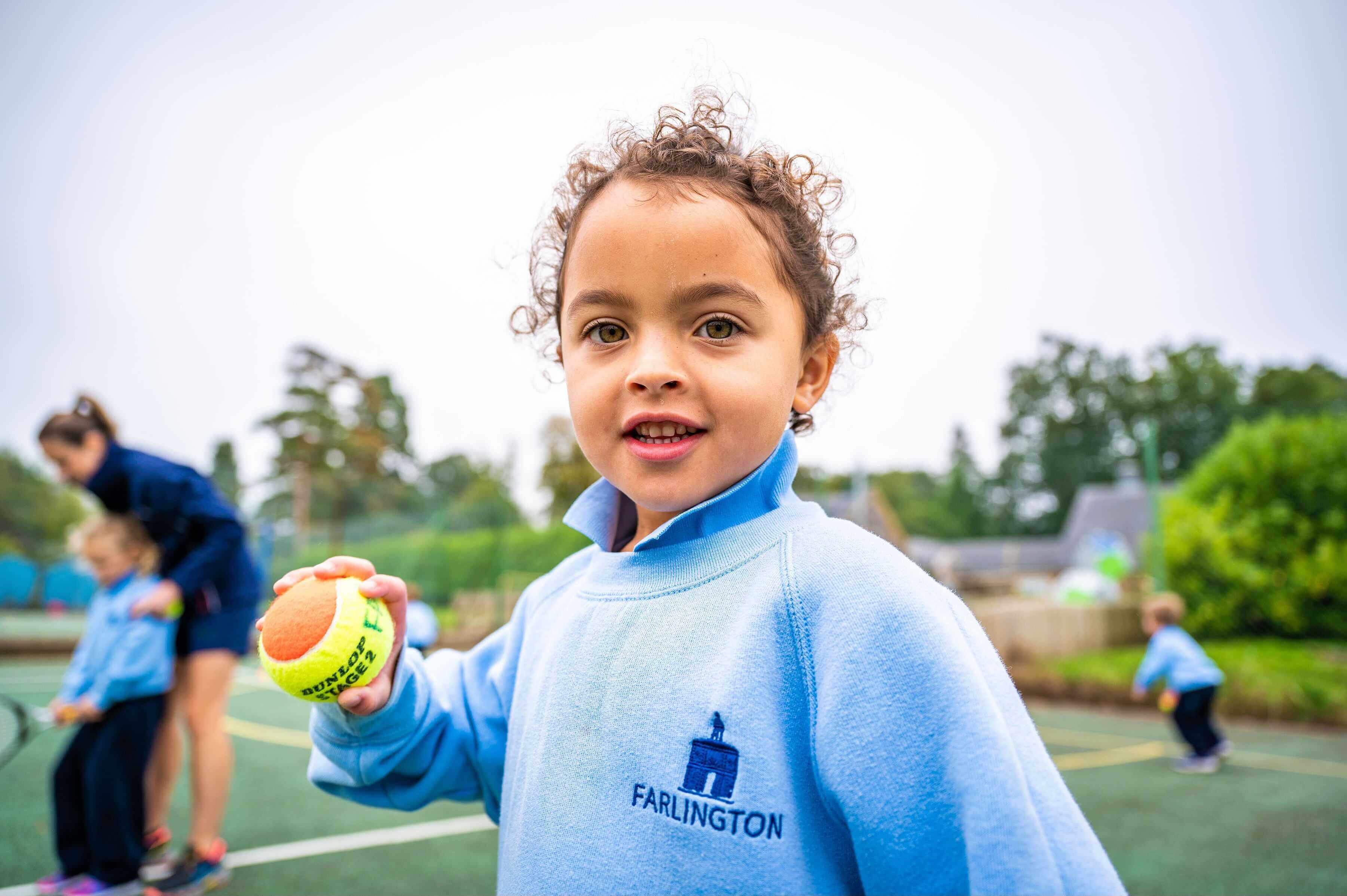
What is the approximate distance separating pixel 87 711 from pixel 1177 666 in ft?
22.6

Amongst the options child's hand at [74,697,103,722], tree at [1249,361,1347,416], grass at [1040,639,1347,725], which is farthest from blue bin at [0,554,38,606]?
tree at [1249,361,1347,416]

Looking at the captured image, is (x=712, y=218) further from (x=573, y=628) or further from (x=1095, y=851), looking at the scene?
(x=1095, y=851)

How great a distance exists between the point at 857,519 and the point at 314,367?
21.1 m

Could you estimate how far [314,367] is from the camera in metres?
30.6

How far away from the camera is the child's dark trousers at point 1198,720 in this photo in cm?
613

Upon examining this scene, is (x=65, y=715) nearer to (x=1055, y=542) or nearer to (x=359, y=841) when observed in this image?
(x=359, y=841)

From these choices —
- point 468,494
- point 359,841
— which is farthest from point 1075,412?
point 359,841

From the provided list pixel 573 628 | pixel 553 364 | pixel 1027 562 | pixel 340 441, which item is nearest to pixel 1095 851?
pixel 573 628

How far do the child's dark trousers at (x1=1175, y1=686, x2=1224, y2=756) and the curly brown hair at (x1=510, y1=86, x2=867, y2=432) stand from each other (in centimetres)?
597

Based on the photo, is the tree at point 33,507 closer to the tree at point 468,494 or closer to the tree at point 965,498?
the tree at point 468,494

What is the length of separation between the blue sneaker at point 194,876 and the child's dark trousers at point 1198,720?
20.2 feet

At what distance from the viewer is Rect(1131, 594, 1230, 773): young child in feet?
20.1

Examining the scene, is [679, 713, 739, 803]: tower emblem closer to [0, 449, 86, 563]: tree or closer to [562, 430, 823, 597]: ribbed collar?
[562, 430, 823, 597]: ribbed collar

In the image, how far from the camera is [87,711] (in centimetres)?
341
